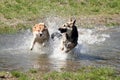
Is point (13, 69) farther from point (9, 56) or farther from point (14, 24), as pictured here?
point (14, 24)

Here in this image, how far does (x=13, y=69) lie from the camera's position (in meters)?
12.5

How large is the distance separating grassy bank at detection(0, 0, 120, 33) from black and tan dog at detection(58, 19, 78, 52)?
20.1 feet

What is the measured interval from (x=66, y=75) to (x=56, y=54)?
378 cm

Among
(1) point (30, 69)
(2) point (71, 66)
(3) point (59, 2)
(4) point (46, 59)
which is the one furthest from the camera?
(3) point (59, 2)

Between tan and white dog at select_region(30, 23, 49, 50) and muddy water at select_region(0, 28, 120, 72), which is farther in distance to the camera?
tan and white dog at select_region(30, 23, 49, 50)

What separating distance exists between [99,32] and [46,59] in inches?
291

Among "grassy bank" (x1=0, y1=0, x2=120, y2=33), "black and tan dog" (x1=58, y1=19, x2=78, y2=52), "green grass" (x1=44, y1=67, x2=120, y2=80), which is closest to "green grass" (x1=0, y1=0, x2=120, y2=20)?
"grassy bank" (x1=0, y1=0, x2=120, y2=33)

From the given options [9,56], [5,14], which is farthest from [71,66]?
[5,14]

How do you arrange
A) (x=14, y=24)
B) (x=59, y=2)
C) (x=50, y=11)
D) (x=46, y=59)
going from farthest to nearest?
(x=59, y=2) → (x=50, y=11) → (x=14, y=24) → (x=46, y=59)

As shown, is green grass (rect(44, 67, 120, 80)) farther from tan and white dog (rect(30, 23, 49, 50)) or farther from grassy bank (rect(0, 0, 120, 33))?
grassy bank (rect(0, 0, 120, 33))

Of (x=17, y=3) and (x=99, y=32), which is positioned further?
(x=17, y=3)

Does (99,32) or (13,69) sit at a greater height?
(13,69)

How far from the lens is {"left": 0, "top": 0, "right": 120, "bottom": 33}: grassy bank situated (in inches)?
893

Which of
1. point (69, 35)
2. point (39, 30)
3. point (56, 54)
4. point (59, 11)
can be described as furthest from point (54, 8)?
point (69, 35)
